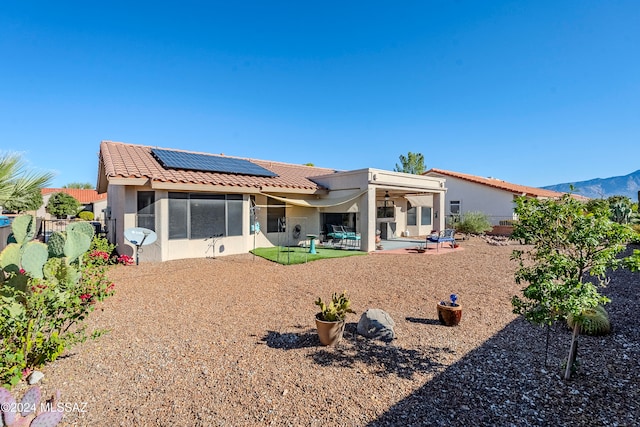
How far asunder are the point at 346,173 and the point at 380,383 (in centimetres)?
1514

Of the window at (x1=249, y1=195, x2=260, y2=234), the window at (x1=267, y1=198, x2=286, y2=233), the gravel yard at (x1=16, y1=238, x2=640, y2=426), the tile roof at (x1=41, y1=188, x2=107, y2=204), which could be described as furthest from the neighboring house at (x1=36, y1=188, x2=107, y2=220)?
the gravel yard at (x1=16, y1=238, x2=640, y2=426)

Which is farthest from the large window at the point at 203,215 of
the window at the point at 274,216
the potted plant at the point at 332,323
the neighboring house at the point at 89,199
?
the neighboring house at the point at 89,199

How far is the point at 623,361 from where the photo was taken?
5.17m

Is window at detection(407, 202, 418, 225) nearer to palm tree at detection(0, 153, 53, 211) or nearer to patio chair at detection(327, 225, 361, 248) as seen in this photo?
patio chair at detection(327, 225, 361, 248)

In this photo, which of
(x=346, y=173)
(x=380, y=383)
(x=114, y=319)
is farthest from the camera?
(x=346, y=173)

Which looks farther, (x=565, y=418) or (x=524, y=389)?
(x=524, y=389)

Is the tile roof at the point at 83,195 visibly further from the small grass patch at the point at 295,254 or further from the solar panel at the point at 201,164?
the small grass patch at the point at 295,254

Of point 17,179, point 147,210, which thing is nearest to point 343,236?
point 147,210

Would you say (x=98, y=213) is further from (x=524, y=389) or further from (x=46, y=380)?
(x=524, y=389)

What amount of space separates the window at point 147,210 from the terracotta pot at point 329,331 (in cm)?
1142

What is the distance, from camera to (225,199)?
1619 centimetres

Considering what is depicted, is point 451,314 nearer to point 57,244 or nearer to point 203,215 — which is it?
point 57,244

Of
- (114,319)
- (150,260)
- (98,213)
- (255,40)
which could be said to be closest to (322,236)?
(150,260)

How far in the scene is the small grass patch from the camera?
14.6 metres
